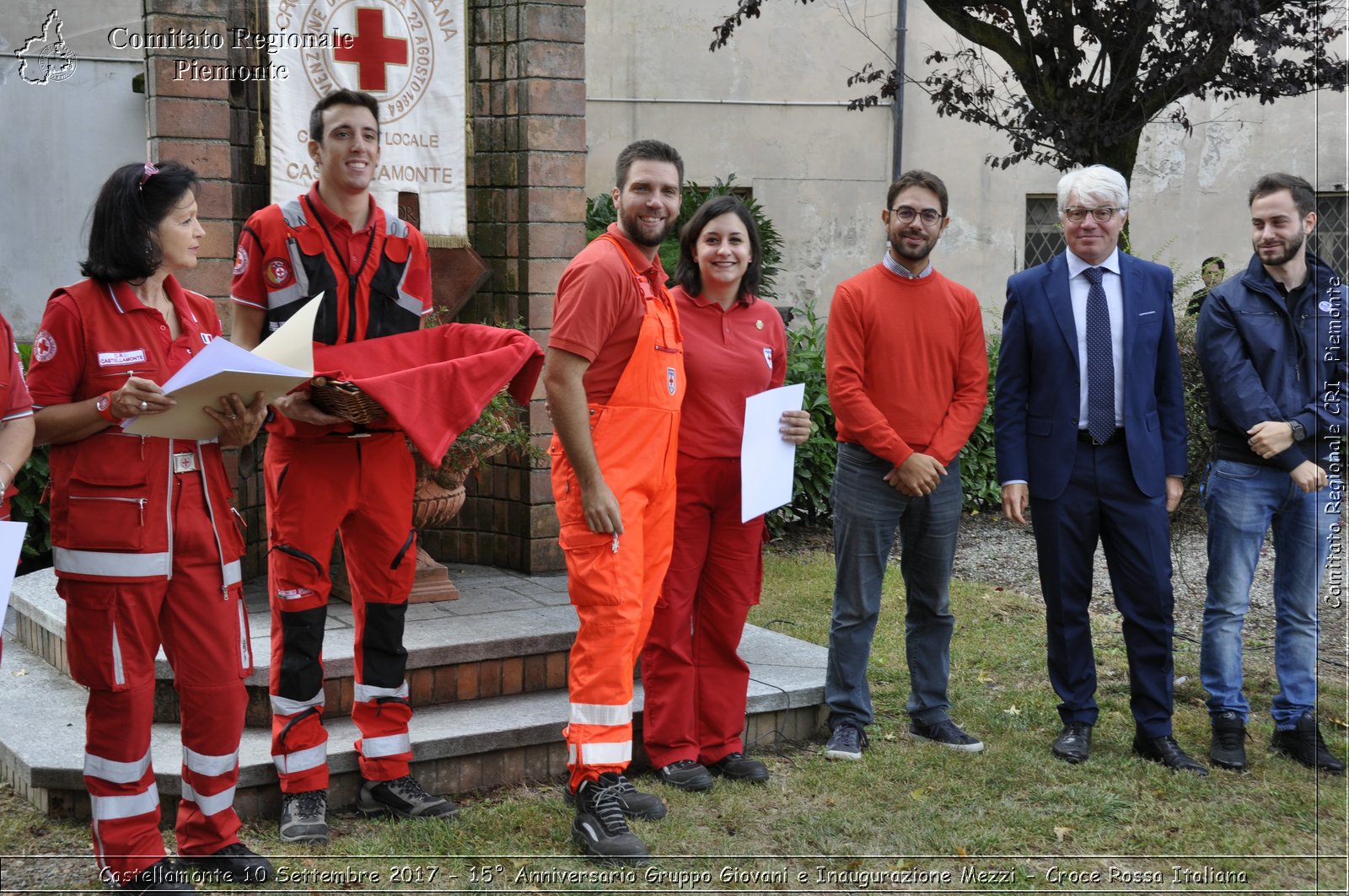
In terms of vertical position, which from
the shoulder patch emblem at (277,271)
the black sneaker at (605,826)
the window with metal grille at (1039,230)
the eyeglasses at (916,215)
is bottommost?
the black sneaker at (605,826)

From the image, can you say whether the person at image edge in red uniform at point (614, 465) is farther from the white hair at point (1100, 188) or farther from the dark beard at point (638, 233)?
the white hair at point (1100, 188)

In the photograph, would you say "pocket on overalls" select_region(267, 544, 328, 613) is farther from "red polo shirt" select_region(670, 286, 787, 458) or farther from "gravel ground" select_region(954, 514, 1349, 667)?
"gravel ground" select_region(954, 514, 1349, 667)

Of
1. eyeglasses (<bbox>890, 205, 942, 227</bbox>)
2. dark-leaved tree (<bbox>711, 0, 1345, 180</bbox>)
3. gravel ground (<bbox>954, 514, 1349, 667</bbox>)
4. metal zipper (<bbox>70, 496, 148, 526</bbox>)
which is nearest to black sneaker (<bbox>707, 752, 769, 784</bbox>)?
eyeglasses (<bbox>890, 205, 942, 227</bbox>)

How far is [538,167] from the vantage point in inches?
255

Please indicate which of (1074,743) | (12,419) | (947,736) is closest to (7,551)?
(12,419)

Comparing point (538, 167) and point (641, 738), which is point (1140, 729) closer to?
point (641, 738)

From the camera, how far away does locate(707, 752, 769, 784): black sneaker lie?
4852mm

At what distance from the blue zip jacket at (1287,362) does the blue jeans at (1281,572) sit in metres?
0.12

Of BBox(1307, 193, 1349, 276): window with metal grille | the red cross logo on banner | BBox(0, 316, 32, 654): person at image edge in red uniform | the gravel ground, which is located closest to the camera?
BBox(0, 316, 32, 654): person at image edge in red uniform

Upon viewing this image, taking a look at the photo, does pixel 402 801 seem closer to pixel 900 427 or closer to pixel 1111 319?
pixel 900 427

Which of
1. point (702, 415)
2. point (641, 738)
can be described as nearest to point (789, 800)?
point (641, 738)

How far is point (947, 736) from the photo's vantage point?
17.2 feet

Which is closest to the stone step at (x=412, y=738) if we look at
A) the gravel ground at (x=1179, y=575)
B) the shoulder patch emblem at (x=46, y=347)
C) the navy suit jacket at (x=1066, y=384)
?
the navy suit jacket at (x=1066, y=384)

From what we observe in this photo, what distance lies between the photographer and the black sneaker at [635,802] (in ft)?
14.1
